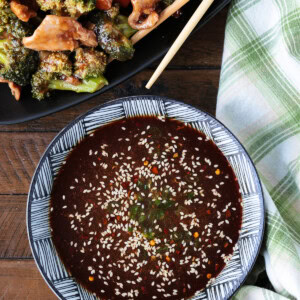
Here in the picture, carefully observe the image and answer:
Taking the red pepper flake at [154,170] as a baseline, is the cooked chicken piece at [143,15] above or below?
above

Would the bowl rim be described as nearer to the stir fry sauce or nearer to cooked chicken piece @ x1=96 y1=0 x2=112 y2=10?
the stir fry sauce

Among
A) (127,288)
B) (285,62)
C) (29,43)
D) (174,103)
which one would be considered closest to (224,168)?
(174,103)

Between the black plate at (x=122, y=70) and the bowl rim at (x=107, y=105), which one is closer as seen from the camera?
the black plate at (x=122, y=70)

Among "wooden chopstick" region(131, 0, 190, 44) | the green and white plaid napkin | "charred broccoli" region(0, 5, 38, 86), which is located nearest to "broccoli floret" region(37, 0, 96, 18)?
"charred broccoli" region(0, 5, 38, 86)

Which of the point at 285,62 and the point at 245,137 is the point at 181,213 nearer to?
the point at 245,137

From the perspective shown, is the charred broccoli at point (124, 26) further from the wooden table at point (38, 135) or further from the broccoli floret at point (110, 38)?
the wooden table at point (38, 135)

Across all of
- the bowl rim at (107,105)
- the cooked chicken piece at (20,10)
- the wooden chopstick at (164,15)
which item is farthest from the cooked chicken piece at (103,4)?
the bowl rim at (107,105)
